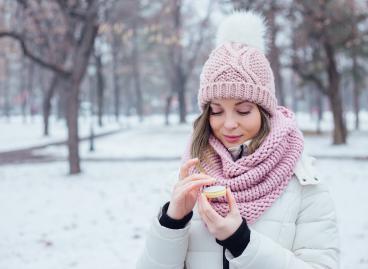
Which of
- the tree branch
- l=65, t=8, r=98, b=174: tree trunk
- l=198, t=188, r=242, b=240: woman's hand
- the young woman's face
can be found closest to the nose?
the young woman's face

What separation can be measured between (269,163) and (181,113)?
32.3 m

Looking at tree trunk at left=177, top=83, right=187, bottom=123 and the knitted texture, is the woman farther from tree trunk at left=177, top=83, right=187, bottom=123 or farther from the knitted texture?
tree trunk at left=177, top=83, right=187, bottom=123

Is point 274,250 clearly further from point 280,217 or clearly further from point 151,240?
point 151,240

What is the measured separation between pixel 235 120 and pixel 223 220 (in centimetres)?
42

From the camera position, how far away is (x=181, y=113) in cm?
3388

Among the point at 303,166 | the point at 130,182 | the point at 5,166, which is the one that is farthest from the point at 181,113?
the point at 303,166

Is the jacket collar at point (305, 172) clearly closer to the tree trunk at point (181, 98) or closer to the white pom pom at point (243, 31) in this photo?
the white pom pom at point (243, 31)

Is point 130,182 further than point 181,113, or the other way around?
point 181,113

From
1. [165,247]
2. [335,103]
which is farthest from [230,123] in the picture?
[335,103]

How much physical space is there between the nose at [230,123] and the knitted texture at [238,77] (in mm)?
84

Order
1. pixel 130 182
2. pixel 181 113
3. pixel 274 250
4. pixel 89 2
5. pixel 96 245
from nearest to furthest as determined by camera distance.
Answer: pixel 274 250
pixel 96 245
pixel 130 182
pixel 89 2
pixel 181 113

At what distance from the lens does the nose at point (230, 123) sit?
1.69 m

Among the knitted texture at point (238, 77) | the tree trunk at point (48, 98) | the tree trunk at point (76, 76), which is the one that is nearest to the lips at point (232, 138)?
the knitted texture at point (238, 77)

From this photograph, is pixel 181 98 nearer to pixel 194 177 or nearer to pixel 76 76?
pixel 76 76
